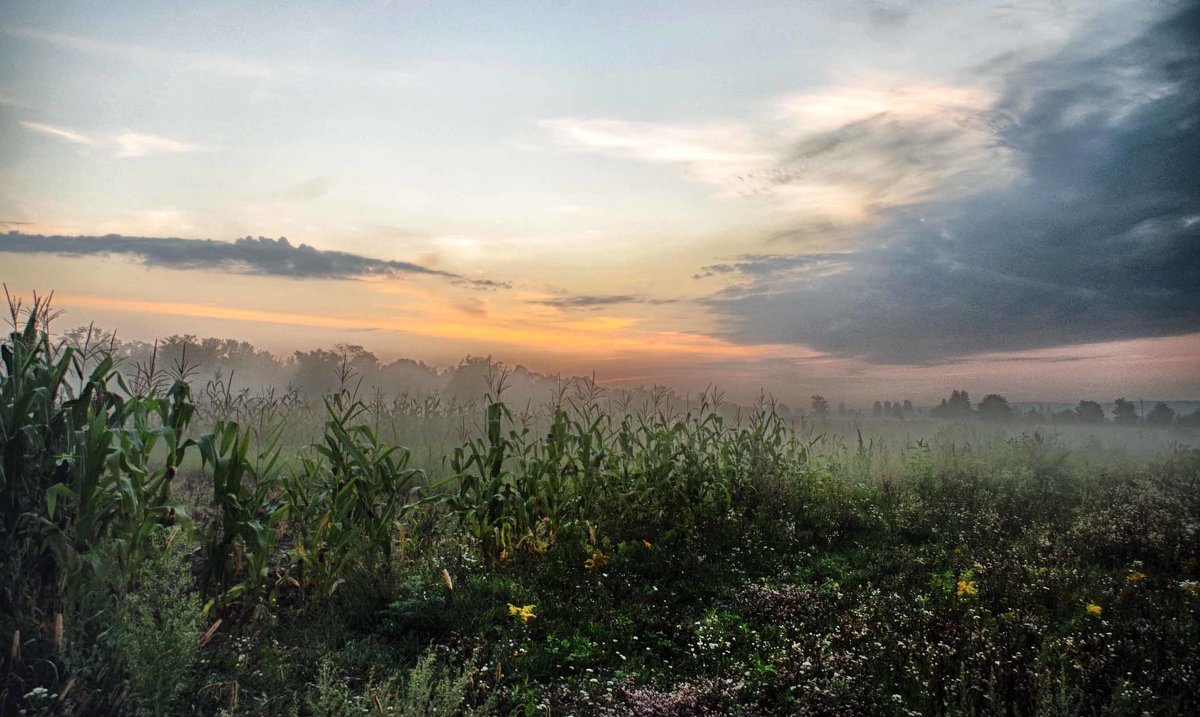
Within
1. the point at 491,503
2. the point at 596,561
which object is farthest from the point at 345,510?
the point at 596,561

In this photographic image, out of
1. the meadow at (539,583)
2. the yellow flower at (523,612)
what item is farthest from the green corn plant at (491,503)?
the yellow flower at (523,612)

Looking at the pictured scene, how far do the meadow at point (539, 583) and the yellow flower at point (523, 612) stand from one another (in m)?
0.06

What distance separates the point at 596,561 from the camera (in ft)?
24.0

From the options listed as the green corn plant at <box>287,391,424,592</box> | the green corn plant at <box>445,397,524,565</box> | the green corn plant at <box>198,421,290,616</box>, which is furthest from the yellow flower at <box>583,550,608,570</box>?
the green corn plant at <box>198,421,290,616</box>

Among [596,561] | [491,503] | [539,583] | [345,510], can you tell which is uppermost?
[345,510]

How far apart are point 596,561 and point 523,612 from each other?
1.74 metres

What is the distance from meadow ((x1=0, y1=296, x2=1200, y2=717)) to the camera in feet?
14.5

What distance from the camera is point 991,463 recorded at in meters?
14.1

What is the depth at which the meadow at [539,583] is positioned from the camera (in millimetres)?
4426

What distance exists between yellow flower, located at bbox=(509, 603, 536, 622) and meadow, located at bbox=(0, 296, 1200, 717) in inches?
2.5

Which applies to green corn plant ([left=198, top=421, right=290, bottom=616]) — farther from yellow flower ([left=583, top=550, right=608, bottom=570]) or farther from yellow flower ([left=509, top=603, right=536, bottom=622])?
yellow flower ([left=583, top=550, right=608, bottom=570])

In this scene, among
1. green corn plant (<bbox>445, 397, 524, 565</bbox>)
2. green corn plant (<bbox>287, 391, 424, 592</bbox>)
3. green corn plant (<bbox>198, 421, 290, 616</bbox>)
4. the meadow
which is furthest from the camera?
green corn plant (<bbox>445, 397, 524, 565</bbox>)

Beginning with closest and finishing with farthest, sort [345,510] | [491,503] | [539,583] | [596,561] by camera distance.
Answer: [345,510]
[539,583]
[596,561]
[491,503]

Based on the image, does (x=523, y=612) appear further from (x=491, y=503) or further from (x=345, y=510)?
(x=491, y=503)
